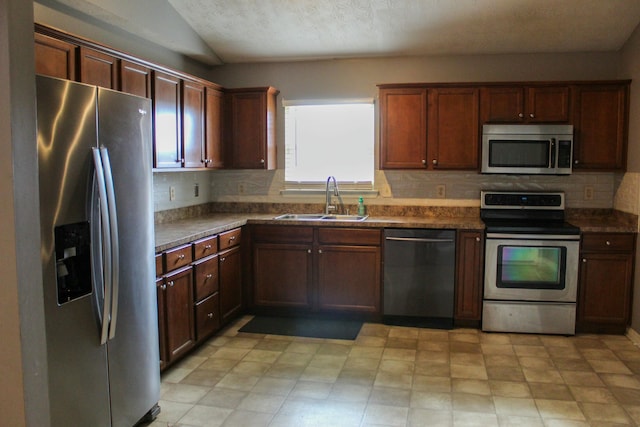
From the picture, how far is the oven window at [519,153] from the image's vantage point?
14.8ft

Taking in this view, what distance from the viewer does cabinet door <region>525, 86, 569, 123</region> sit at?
177 inches

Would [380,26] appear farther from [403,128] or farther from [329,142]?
[329,142]

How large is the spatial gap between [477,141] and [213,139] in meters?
2.36

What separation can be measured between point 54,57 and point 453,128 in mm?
3195

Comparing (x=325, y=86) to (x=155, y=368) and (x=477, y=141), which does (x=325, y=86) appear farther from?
(x=155, y=368)

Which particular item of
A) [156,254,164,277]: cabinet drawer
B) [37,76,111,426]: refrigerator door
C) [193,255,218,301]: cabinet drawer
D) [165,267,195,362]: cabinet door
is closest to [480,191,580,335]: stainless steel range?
[193,255,218,301]: cabinet drawer

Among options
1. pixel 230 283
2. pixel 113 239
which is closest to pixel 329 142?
pixel 230 283

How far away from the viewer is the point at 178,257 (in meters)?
3.53

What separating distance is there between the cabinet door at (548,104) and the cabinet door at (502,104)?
0.25 feet

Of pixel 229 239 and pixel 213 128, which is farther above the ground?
pixel 213 128

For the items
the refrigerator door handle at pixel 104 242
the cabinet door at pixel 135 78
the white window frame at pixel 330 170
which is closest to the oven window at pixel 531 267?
the white window frame at pixel 330 170

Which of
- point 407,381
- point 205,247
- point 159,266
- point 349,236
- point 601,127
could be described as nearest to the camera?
point 159,266

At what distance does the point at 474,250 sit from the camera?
14.5ft

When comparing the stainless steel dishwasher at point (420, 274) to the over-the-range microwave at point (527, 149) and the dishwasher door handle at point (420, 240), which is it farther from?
the over-the-range microwave at point (527, 149)
